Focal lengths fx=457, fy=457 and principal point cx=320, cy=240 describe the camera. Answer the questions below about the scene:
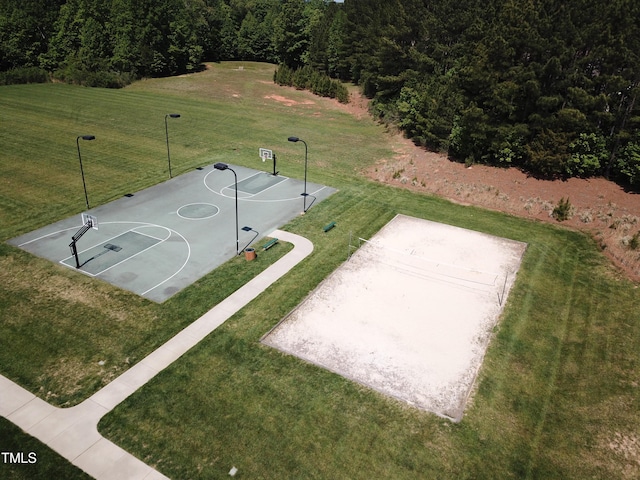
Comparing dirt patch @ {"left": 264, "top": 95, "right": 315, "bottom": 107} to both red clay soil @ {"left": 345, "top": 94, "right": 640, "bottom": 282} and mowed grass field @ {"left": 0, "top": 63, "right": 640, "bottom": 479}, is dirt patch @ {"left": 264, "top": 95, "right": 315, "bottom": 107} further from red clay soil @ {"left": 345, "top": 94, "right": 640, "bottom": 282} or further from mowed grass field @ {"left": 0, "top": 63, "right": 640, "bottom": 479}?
mowed grass field @ {"left": 0, "top": 63, "right": 640, "bottom": 479}

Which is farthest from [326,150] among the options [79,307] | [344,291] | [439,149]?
[79,307]

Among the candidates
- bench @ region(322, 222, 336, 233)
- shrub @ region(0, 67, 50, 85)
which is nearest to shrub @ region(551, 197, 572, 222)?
bench @ region(322, 222, 336, 233)

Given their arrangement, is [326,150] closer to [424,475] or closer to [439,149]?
[439,149]

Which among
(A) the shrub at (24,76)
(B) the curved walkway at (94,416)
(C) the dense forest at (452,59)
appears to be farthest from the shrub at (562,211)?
(A) the shrub at (24,76)

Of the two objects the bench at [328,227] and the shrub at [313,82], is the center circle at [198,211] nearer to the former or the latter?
the bench at [328,227]

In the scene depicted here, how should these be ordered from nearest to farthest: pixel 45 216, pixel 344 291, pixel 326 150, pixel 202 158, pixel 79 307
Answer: pixel 79 307, pixel 344 291, pixel 45 216, pixel 202 158, pixel 326 150

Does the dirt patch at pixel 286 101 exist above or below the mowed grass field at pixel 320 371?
above
